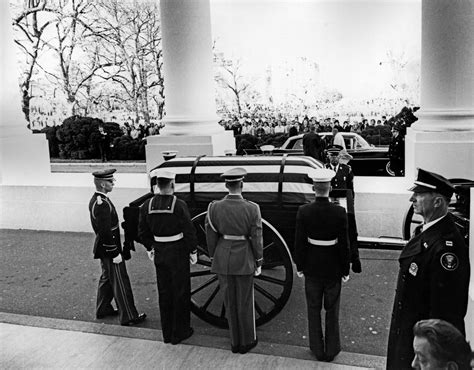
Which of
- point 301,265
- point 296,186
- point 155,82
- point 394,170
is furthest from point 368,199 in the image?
point 155,82

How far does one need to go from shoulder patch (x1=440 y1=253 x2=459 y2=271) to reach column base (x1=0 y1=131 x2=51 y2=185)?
8927mm

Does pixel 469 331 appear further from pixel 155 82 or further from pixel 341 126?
pixel 155 82

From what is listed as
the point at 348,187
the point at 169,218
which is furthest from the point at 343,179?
the point at 169,218

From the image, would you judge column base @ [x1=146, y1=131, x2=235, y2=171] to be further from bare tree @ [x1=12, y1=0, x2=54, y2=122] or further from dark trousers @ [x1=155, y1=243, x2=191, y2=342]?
bare tree @ [x1=12, y1=0, x2=54, y2=122]

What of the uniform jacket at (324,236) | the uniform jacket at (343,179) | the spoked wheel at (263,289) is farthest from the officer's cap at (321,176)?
the uniform jacket at (343,179)

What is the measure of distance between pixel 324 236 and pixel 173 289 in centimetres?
158

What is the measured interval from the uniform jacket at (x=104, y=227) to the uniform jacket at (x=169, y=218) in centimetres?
52

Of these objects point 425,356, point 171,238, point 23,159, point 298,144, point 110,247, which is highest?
point 23,159

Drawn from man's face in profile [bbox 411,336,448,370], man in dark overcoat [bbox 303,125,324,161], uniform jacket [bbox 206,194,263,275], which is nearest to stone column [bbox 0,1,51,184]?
man in dark overcoat [bbox 303,125,324,161]

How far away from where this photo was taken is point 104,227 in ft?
→ 18.2

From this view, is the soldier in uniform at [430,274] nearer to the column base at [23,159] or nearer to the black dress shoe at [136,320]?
the black dress shoe at [136,320]

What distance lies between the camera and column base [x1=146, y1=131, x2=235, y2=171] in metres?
9.52

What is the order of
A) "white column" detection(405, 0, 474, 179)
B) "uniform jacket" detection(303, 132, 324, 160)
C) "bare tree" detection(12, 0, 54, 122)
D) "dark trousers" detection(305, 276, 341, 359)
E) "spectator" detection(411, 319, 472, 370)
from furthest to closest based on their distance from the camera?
1. "bare tree" detection(12, 0, 54, 122)
2. "uniform jacket" detection(303, 132, 324, 160)
3. "white column" detection(405, 0, 474, 179)
4. "dark trousers" detection(305, 276, 341, 359)
5. "spectator" detection(411, 319, 472, 370)

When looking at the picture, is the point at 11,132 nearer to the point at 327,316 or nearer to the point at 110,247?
the point at 110,247
